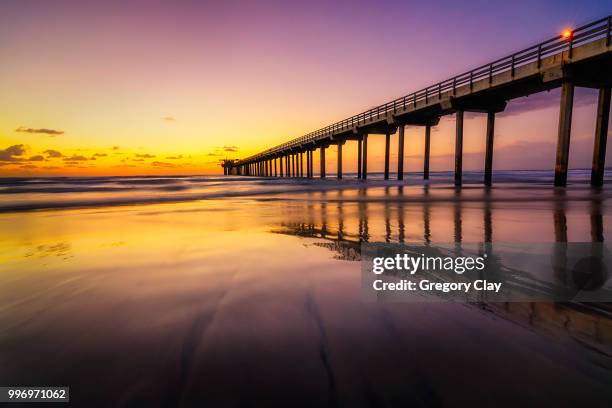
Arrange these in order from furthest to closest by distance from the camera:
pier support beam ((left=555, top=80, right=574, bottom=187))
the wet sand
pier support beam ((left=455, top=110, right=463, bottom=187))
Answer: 1. pier support beam ((left=455, top=110, right=463, bottom=187))
2. pier support beam ((left=555, top=80, right=574, bottom=187))
3. the wet sand

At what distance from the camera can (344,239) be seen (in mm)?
4461

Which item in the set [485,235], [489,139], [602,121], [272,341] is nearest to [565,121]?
[602,121]

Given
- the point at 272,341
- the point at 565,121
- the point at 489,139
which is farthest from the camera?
the point at 489,139

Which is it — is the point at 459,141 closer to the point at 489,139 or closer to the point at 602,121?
the point at 489,139

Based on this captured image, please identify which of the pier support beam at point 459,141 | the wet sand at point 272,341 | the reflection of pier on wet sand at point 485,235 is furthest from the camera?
the pier support beam at point 459,141

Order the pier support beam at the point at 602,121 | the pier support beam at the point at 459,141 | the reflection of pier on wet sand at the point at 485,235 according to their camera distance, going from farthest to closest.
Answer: the pier support beam at the point at 459,141
the pier support beam at the point at 602,121
the reflection of pier on wet sand at the point at 485,235

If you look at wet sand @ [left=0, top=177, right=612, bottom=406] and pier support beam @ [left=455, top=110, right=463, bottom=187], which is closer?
wet sand @ [left=0, top=177, right=612, bottom=406]

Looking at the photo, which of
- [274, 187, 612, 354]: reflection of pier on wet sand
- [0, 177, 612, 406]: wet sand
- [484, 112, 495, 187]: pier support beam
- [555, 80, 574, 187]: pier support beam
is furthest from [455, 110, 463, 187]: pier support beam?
[0, 177, 612, 406]: wet sand

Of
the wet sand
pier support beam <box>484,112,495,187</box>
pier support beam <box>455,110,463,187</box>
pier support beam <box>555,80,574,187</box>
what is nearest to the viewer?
the wet sand

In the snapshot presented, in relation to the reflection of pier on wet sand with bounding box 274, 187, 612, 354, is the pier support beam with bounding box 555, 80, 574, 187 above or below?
above

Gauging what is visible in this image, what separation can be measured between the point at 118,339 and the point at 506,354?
6.58ft

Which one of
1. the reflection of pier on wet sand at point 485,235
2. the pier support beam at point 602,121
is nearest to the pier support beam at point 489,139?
the pier support beam at point 602,121

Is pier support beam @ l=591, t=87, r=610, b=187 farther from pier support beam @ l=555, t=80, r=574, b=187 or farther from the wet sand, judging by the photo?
the wet sand

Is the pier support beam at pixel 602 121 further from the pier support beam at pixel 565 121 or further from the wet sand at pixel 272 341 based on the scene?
the wet sand at pixel 272 341
